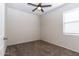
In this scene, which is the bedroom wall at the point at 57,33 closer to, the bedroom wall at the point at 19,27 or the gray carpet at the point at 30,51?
the gray carpet at the point at 30,51

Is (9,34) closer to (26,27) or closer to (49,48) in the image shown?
(26,27)

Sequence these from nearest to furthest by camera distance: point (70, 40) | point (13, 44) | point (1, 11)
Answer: point (1, 11)
point (13, 44)
point (70, 40)

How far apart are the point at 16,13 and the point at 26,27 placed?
288 mm

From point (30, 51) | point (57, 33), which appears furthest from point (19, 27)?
point (57, 33)

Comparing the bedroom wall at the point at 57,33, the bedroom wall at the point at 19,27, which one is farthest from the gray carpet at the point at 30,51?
the bedroom wall at the point at 57,33

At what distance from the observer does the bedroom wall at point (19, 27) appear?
1157 mm

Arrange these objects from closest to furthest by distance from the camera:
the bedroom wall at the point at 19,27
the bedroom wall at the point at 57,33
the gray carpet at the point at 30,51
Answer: the bedroom wall at the point at 19,27
the gray carpet at the point at 30,51
the bedroom wall at the point at 57,33

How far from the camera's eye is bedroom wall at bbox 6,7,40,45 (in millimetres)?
1157

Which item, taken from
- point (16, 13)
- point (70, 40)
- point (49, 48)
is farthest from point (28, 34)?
point (70, 40)

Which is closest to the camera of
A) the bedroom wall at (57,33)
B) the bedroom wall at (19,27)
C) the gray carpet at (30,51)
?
the bedroom wall at (19,27)

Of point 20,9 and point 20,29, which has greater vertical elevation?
point 20,9

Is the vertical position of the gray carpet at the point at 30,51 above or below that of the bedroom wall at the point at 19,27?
below

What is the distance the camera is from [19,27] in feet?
4.14

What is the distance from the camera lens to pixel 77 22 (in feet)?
4.46
